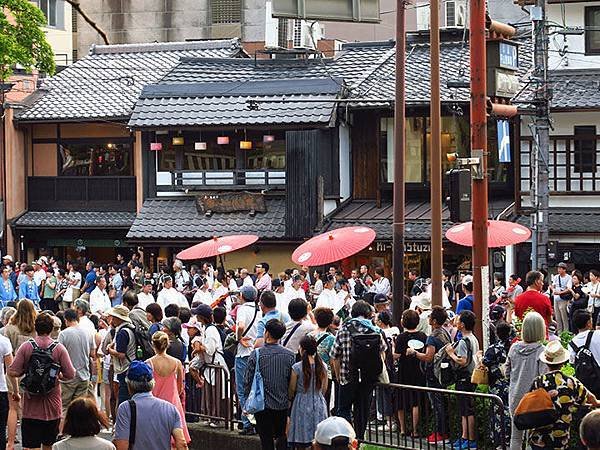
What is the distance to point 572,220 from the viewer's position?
32.5 metres

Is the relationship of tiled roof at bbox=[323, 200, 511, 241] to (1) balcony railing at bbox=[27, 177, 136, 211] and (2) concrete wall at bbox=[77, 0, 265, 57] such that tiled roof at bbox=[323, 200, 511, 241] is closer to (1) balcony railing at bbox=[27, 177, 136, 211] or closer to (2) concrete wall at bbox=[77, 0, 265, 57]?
(1) balcony railing at bbox=[27, 177, 136, 211]

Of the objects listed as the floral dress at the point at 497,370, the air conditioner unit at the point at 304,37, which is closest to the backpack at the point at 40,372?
the floral dress at the point at 497,370

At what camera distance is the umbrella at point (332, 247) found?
2300 cm

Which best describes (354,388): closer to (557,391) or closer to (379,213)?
(557,391)

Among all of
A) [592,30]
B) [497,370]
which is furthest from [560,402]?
[592,30]

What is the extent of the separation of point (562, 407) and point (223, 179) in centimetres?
2715

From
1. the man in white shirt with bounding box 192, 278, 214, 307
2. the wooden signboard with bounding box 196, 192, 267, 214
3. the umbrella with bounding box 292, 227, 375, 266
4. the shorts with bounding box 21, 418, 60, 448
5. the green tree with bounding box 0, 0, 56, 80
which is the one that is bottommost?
the shorts with bounding box 21, 418, 60, 448

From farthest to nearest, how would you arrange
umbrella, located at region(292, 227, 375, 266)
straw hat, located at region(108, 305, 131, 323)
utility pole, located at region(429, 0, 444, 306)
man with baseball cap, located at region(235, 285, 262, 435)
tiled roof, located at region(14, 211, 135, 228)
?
1. tiled roof, located at region(14, 211, 135, 228)
2. umbrella, located at region(292, 227, 375, 266)
3. utility pole, located at region(429, 0, 444, 306)
4. man with baseball cap, located at region(235, 285, 262, 435)
5. straw hat, located at region(108, 305, 131, 323)

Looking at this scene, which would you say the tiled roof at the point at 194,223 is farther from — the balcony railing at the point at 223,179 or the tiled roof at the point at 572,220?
the tiled roof at the point at 572,220

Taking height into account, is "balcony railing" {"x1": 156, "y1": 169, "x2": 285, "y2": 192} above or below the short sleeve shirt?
above

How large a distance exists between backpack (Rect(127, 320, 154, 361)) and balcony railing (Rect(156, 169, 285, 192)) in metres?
21.8

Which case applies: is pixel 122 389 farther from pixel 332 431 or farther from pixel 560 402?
pixel 332 431

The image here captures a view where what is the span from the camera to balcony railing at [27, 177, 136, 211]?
40250mm

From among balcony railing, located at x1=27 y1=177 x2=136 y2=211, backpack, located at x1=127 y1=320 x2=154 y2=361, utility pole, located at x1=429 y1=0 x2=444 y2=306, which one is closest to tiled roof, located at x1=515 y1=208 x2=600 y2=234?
balcony railing, located at x1=27 y1=177 x2=136 y2=211
